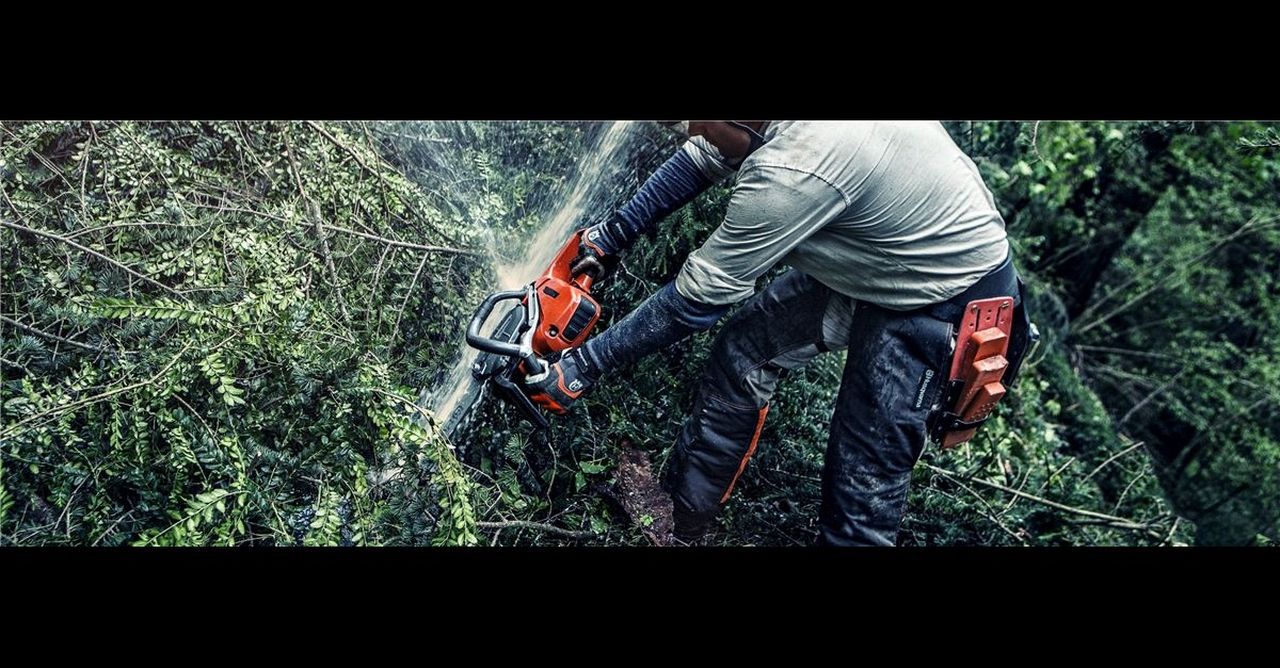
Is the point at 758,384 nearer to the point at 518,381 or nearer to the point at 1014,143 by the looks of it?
the point at 518,381

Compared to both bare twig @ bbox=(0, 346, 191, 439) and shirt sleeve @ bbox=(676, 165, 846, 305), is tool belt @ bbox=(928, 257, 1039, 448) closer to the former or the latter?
shirt sleeve @ bbox=(676, 165, 846, 305)

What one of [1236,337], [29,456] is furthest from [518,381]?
[1236,337]

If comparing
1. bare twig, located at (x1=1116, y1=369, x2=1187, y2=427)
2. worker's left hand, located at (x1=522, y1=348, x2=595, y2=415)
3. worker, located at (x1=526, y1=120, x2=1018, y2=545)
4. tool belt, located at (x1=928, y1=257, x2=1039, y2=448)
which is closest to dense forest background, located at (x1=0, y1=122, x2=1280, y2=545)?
worker, located at (x1=526, y1=120, x2=1018, y2=545)

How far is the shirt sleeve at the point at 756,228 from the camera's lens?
8.13 feet

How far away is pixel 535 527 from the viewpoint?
10.3ft

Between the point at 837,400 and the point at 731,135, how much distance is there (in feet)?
2.83

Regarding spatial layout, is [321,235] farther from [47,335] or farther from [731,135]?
[731,135]

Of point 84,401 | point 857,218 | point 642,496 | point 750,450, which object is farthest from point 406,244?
point 857,218

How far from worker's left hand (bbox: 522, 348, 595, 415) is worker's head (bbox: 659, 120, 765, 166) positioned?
28.6 inches

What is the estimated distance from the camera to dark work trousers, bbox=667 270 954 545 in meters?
2.80

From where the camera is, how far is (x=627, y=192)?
331 centimetres

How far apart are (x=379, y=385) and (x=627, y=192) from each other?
106 centimetres

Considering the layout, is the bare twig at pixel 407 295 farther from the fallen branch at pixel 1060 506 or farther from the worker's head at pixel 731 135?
the fallen branch at pixel 1060 506

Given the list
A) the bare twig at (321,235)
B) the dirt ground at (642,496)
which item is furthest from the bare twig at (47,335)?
the dirt ground at (642,496)
